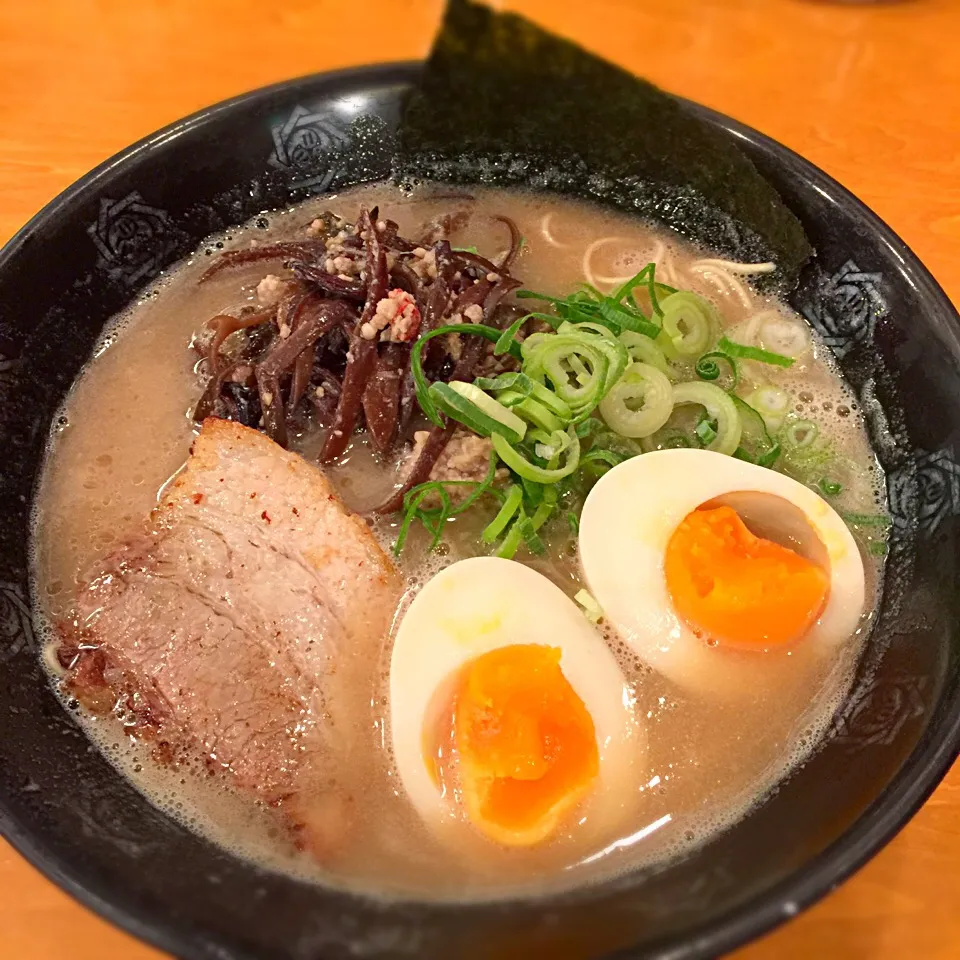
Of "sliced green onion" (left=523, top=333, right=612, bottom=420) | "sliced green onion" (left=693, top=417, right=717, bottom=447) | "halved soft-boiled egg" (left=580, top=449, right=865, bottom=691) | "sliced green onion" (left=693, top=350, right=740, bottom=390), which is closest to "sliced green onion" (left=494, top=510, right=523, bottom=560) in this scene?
"halved soft-boiled egg" (left=580, top=449, right=865, bottom=691)

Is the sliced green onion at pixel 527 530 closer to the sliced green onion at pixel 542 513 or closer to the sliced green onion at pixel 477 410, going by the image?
the sliced green onion at pixel 542 513

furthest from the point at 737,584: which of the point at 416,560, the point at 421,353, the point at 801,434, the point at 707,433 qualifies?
the point at 421,353

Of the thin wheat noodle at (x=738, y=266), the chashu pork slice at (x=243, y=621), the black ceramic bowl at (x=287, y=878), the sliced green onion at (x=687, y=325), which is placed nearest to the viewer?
the black ceramic bowl at (x=287, y=878)

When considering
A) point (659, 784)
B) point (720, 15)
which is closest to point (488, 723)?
point (659, 784)

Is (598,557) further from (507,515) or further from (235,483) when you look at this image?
(235,483)

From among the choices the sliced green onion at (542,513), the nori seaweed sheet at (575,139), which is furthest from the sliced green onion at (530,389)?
the nori seaweed sheet at (575,139)

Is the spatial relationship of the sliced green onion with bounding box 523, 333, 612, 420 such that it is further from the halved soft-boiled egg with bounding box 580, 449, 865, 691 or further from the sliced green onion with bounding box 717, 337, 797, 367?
the sliced green onion with bounding box 717, 337, 797, 367

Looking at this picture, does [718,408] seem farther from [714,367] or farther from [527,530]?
[527,530]
